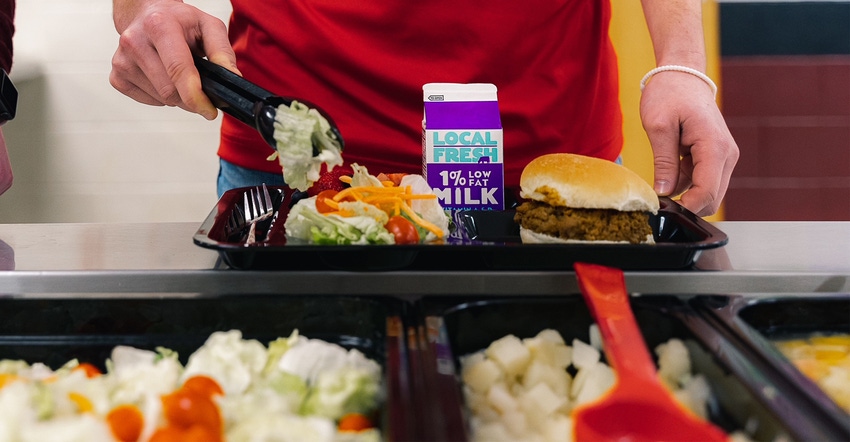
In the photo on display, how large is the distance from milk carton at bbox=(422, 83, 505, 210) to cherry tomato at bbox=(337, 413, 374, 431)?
0.85m

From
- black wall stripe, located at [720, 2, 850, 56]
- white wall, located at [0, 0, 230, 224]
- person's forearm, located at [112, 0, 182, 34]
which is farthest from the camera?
Answer: white wall, located at [0, 0, 230, 224]

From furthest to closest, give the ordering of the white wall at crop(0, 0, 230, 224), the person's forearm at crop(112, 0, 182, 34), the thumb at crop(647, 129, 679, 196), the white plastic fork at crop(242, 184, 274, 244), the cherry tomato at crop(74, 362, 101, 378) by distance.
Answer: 1. the white wall at crop(0, 0, 230, 224)
2. the person's forearm at crop(112, 0, 182, 34)
3. the thumb at crop(647, 129, 679, 196)
4. the white plastic fork at crop(242, 184, 274, 244)
5. the cherry tomato at crop(74, 362, 101, 378)

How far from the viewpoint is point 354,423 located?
2.53 ft

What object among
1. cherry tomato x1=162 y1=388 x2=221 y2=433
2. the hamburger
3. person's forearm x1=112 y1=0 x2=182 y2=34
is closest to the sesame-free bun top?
the hamburger

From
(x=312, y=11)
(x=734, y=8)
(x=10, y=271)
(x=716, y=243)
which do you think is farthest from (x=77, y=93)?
(x=716, y=243)

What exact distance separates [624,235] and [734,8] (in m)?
2.72

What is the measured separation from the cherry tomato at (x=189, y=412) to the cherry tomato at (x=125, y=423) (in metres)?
0.03

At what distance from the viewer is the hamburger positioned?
4.18 ft

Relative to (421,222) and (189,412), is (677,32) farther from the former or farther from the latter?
(189,412)

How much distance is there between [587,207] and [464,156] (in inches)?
15.0

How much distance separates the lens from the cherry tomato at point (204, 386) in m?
0.78

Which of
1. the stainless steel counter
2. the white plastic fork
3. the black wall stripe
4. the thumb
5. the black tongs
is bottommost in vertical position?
the stainless steel counter

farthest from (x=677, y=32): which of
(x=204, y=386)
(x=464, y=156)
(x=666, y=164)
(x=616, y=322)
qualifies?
(x=204, y=386)

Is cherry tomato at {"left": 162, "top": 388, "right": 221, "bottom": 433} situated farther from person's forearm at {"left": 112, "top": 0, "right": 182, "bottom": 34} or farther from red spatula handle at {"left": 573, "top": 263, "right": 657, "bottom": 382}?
person's forearm at {"left": 112, "top": 0, "right": 182, "bottom": 34}
